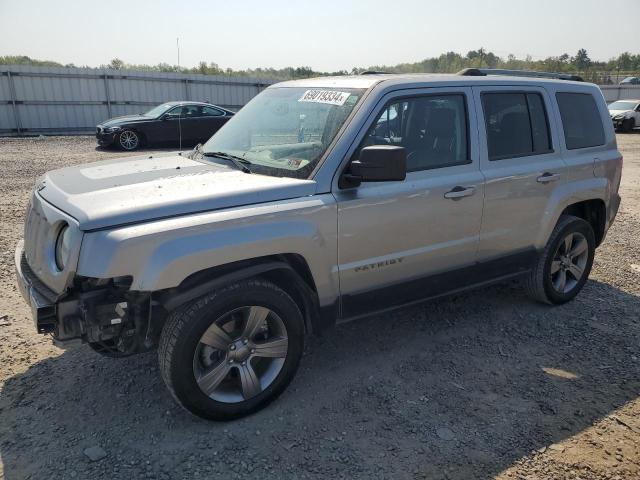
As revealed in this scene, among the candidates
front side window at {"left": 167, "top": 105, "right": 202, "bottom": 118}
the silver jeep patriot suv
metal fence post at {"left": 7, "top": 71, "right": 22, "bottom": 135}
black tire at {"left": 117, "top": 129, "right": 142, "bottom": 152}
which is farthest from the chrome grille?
metal fence post at {"left": 7, "top": 71, "right": 22, "bottom": 135}

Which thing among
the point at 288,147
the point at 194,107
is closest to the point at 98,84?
the point at 194,107

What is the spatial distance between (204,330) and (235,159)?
1291mm

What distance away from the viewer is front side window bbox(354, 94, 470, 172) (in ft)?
11.3

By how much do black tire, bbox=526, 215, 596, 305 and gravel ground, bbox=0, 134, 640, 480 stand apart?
0.15 metres

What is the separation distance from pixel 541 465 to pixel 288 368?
4.96ft

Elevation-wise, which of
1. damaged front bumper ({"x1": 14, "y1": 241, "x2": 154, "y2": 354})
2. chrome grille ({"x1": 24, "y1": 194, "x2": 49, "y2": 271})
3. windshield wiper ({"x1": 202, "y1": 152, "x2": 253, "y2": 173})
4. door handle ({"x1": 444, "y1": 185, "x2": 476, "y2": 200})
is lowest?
damaged front bumper ({"x1": 14, "y1": 241, "x2": 154, "y2": 354})

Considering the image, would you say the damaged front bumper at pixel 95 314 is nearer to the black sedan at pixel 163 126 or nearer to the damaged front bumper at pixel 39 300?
the damaged front bumper at pixel 39 300

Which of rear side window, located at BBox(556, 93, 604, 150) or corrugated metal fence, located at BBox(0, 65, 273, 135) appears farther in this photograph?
corrugated metal fence, located at BBox(0, 65, 273, 135)

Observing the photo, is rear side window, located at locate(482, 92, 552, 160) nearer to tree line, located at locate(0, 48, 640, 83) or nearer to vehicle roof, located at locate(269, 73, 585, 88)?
vehicle roof, located at locate(269, 73, 585, 88)

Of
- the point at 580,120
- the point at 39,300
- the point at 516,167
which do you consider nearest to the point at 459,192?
the point at 516,167

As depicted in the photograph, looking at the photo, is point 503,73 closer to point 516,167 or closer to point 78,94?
point 516,167

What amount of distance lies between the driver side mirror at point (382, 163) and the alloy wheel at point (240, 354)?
39.4 inches

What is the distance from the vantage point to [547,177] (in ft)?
13.7

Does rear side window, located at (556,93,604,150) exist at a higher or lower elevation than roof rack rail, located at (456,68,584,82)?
lower
